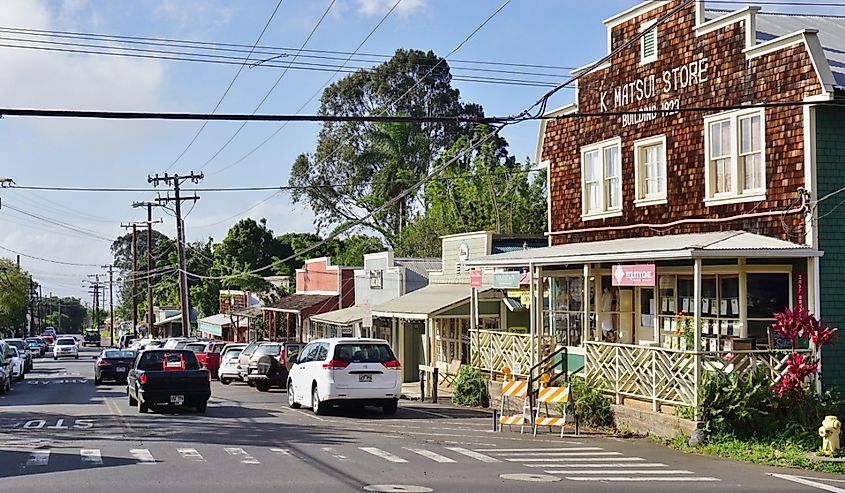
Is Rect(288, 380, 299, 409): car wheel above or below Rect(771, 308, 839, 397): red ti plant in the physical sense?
below

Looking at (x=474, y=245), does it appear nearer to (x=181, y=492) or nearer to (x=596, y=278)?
(x=596, y=278)

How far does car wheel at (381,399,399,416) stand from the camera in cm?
2532

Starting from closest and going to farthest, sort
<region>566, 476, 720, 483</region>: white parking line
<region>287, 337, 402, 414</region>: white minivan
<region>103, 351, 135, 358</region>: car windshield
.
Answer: <region>566, 476, 720, 483</region>: white parking line → <region>287, 337, 402, 414</region>: white minivan → <region>103, 351, 135, 358</region>: car windshield

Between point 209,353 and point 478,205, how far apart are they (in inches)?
769

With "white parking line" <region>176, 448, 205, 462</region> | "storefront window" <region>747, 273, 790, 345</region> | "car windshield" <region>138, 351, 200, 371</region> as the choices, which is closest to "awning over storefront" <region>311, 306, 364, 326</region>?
"car windshield" <region>138, 351, 200, 371</region>

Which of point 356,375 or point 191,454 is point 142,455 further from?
point 356,375

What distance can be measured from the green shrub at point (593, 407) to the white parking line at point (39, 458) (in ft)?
32.1

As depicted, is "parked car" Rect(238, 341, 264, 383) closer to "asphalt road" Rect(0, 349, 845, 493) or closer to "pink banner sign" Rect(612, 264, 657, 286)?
"asphalt road" Rect(0, 349, 845, 493)

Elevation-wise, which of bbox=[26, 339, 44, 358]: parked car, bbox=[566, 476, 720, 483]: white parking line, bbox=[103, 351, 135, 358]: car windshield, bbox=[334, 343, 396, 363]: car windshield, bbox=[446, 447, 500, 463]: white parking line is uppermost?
bbox=[334, 343, 396, 363]: car windshield

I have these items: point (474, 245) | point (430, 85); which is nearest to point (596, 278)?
point (474, 245)

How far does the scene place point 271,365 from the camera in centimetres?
3525

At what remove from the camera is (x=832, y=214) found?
20.2 meters

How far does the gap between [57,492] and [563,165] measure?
676 inches

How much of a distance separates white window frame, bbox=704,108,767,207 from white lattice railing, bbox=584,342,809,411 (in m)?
3.25
